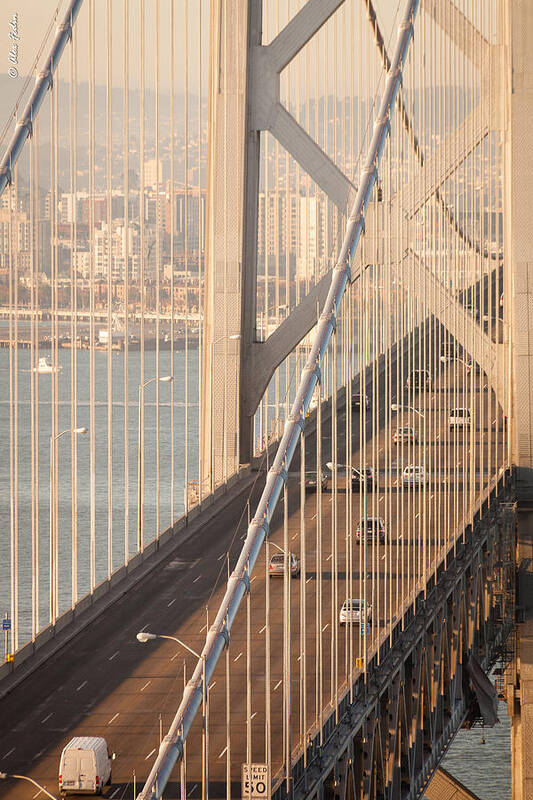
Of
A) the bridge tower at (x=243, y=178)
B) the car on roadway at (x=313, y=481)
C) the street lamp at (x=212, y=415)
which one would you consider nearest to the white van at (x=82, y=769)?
the street lamp at (x=212, y=415)

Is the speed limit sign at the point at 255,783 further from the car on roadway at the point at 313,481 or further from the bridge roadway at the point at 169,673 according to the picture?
the car on roadway at the point at 313,481

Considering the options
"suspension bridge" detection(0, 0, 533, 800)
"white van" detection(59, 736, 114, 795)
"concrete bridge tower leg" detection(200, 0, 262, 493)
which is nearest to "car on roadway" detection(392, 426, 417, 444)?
"suspension bridge" detection(0, 0, 533, 800)

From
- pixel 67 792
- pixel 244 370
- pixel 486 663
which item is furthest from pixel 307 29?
pixel 67 792

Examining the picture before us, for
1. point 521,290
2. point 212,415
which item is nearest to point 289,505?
point 212,415

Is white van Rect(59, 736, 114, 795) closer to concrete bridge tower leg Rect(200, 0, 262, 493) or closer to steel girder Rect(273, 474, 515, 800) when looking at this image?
steel girder Rect(273, 474, 515, 800)

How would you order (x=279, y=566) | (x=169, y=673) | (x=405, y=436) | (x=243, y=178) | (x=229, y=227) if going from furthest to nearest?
1. (x=405, y=436)
2. (x=229, y=227)
3. (x=243, y=178)
4. (x=279, y=566)
5. (x=169, y=673)

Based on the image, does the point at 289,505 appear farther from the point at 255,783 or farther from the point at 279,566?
the point at 255,783
